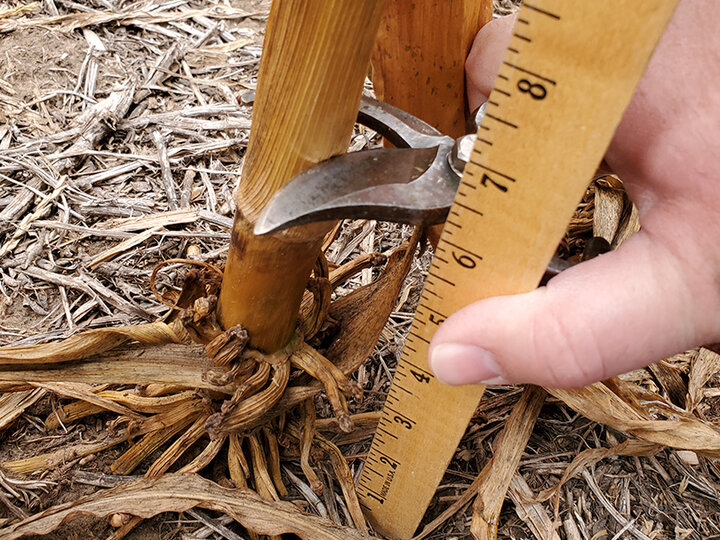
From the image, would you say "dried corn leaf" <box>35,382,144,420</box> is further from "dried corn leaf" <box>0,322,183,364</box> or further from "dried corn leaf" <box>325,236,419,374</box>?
"dried corn leaf" <box>325,236,419,374</box>

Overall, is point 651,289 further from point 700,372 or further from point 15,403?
point 15,403

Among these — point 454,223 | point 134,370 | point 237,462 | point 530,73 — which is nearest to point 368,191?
point 454,223

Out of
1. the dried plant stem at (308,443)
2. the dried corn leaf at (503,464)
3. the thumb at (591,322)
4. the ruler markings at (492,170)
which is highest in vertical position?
the ruler markings at (492,170)

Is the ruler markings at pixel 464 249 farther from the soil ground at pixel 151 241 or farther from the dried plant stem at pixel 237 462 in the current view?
A: the dried plant stem at pixel 237 462

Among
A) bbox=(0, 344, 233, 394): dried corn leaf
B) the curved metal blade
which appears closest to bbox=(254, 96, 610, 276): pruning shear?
the curved metal blade

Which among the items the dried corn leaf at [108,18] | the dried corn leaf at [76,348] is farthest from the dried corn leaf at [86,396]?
the dried corn leaf at [108,18]

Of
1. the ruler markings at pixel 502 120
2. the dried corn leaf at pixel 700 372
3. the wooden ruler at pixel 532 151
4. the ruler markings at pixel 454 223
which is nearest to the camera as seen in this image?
the wooden ruler at pixel 532 151

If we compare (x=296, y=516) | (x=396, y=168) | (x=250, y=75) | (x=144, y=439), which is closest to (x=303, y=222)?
(x=396, y=168)
